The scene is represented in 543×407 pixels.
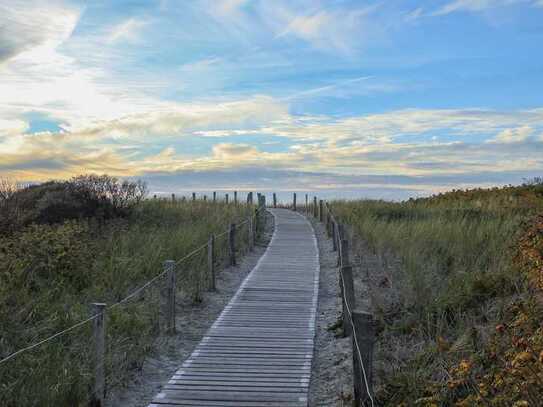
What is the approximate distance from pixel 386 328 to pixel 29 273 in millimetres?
6460

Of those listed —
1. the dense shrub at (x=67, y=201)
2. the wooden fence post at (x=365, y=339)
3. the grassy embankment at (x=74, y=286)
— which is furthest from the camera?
the dense shrub at (x=67, y=201)

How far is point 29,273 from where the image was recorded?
1109cm

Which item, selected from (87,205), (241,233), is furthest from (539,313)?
(87,205)

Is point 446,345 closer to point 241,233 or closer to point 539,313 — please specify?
point 539,313

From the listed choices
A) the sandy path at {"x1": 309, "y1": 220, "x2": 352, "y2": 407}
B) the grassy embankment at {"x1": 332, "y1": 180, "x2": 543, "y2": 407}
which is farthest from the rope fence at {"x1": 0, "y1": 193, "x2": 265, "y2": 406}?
the grassy embankment at {"x1": 332, "y1": 180, "x2": 543, "y2": 407}

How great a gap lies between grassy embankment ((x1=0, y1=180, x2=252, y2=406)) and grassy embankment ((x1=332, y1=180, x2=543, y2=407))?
3.39 metres

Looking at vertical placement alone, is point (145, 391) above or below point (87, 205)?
below

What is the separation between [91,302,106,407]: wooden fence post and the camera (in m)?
6.63

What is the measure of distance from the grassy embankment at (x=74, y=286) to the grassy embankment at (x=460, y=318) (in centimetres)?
339

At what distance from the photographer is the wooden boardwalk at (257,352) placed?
6949 mm

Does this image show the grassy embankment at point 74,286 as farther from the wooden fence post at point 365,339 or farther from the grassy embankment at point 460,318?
the grassy embankment at point 460,318

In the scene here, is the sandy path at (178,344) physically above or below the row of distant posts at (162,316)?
below

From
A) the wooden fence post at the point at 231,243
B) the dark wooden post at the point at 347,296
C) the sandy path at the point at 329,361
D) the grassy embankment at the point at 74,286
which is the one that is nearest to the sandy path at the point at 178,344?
the grassy embankment at the point at 74,286

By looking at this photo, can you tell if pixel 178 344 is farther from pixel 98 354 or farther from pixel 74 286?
pixel 74 286
